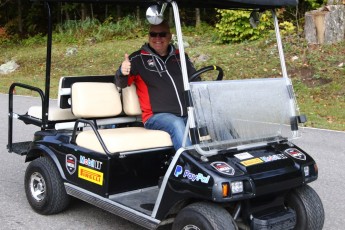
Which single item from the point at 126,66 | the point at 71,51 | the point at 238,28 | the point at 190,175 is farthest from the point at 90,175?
the point at 71,51

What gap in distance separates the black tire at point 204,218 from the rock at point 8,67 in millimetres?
13963

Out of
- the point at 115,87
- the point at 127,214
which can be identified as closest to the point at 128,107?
the point at 115,87

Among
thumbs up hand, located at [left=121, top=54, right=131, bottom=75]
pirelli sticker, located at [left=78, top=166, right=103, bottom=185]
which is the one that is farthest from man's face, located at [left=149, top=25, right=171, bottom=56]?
pirelli sticker, located at [left=78, top=166, right=103, bottom=185]

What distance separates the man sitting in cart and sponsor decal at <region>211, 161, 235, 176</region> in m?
0.83

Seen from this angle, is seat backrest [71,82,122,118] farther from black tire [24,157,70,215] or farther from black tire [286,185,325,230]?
black tire [286,185,325,230]

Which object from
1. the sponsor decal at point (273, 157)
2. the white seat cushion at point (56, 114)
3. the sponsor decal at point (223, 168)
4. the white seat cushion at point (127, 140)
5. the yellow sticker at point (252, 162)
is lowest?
the sponsor decal at point (223, 168)

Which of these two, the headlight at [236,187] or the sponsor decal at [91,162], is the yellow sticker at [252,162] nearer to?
the headlight at [236,187]

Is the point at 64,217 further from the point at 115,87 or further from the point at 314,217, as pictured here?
the point at 314,217

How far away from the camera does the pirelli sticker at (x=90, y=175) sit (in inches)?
157

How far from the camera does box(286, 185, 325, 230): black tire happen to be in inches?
145

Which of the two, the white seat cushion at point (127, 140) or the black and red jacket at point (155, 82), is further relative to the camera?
the black and red jacket at point (155, 82)

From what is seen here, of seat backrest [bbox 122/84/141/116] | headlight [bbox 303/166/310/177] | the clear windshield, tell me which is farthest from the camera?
seat backrest [bbox 122/84/141/116]

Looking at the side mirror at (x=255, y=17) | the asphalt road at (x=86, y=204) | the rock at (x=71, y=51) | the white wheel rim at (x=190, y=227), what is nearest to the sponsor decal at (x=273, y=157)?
the white wheel rim at (x=190, y=227)

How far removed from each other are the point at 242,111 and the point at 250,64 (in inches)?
355
